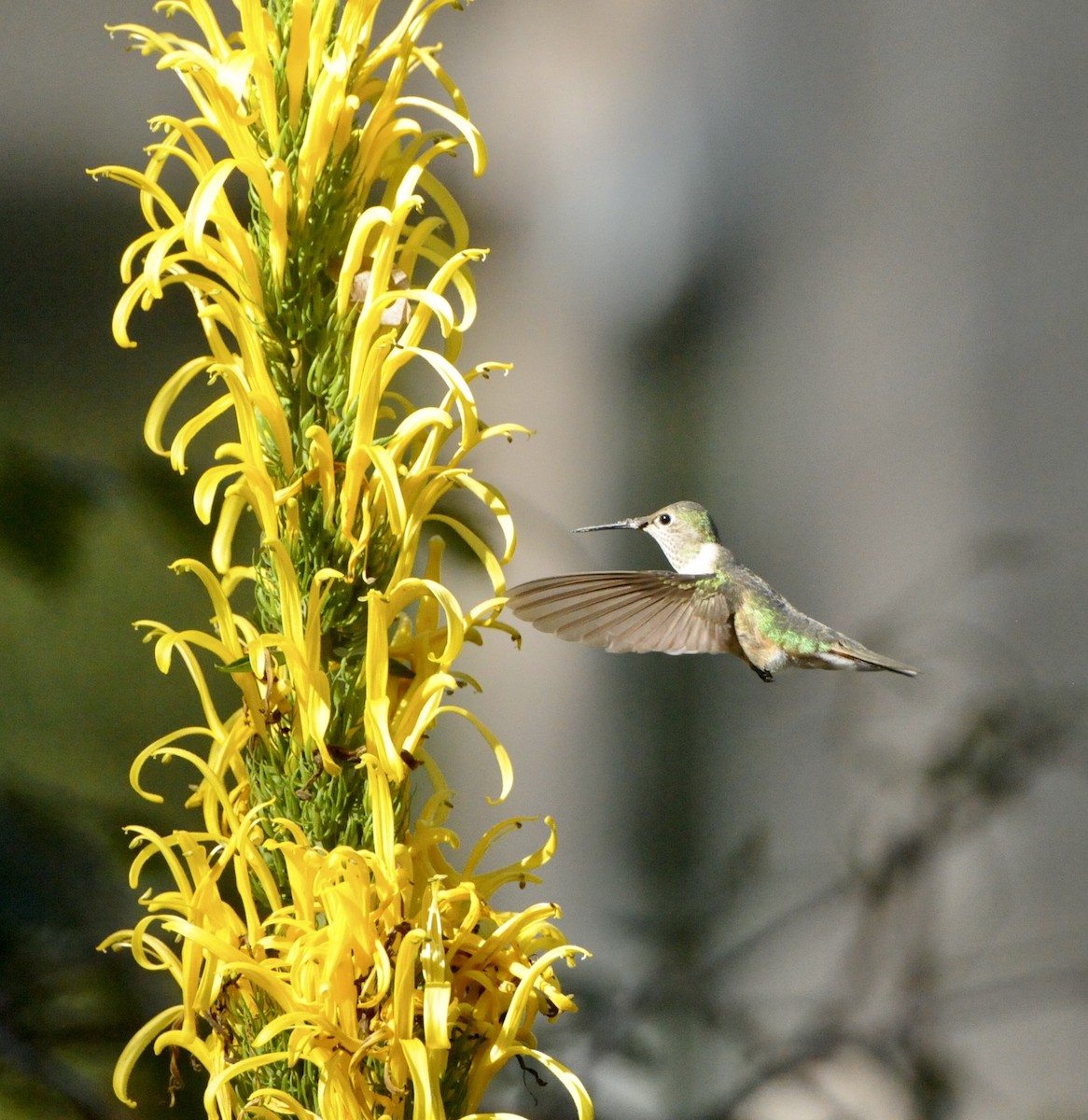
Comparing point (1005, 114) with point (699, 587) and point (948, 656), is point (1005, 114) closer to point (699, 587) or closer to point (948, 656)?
point (948, 656)

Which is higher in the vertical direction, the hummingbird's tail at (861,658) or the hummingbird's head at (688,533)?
the hummingbird's head at (688,533)

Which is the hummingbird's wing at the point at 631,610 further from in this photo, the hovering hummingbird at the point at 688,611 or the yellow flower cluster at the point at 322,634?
the yellow flower cluster at the point at 322,634

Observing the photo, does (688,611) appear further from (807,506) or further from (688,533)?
(807,506)

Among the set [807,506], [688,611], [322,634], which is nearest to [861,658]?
[688,611]

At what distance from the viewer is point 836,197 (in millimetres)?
1606

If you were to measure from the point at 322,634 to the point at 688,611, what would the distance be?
516mm

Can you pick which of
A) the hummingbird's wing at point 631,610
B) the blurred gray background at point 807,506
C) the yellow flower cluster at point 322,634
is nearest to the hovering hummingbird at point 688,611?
the hummingbird's wing at point 631,610

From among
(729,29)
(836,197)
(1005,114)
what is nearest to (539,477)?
(836,197)

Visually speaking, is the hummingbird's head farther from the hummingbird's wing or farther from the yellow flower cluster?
the yellow flower cluster

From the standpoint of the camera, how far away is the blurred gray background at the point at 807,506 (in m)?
1.56

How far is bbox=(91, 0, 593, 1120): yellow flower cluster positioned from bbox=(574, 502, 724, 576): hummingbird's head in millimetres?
527

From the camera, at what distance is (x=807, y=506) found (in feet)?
5.38

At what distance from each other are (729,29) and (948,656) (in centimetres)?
104

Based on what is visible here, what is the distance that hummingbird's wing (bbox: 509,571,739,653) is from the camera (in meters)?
0.96
